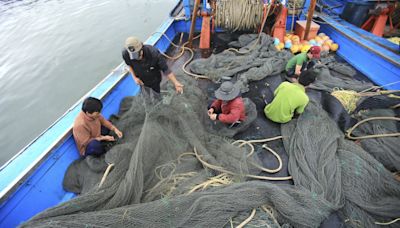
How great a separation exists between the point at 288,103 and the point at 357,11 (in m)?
6.08

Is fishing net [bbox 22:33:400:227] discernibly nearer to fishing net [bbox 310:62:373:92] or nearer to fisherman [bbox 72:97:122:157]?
fisherman [bbox 72:97:122:157]

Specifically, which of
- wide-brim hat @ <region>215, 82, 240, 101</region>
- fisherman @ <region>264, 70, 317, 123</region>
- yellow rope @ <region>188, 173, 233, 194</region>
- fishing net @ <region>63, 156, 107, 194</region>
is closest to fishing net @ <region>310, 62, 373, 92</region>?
fisherman @ <region>264, 70, 317, 123</region>

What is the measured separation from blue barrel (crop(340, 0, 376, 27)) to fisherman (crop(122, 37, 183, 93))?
708 centimetres

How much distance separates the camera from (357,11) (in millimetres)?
6973

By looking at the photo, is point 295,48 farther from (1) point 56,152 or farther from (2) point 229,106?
(1) point 56,152

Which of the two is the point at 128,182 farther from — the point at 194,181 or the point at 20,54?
the point at 20,54

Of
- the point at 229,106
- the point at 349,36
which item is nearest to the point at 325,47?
the point at 349,36

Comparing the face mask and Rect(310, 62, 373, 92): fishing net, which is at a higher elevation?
the face mask

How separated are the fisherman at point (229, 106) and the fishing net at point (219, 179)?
0.25m

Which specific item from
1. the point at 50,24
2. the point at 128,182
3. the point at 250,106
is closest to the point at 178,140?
the point at 128,182

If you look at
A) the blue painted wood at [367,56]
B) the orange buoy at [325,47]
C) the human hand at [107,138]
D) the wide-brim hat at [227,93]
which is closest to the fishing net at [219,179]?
the human hand at [107,138]

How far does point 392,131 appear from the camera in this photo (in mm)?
3279

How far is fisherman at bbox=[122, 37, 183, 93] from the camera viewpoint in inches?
123

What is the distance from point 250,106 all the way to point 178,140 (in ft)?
5.04
